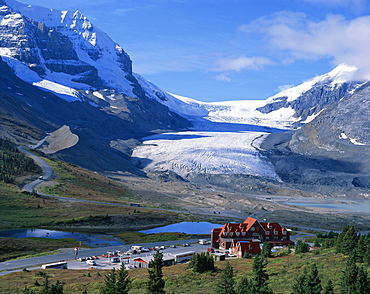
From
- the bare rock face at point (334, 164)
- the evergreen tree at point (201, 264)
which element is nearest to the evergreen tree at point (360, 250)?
the evergreen tree at point (201, 264)

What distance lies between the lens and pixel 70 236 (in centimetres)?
6638

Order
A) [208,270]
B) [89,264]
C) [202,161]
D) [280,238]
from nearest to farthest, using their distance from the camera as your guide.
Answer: [208,270] < [89,264] < [280,238] < [202,161]

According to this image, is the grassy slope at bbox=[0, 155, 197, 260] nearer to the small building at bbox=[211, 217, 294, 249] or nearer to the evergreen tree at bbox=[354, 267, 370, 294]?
the small building at bbox=[211, 217, 294, 249]

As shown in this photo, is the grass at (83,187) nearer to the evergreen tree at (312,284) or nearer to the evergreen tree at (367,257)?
the evergreen tree at (367,257)

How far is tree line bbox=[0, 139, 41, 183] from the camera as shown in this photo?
10194cm

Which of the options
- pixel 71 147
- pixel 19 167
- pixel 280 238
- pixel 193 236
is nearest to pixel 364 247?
pixel 280 238

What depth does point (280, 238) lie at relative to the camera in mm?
63938

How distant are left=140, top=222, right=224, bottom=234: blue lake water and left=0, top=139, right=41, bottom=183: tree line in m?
36.9

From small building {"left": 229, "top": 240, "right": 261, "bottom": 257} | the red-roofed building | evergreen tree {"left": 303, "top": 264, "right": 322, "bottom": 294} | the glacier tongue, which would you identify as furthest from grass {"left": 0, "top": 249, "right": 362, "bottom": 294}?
the glacier tongue

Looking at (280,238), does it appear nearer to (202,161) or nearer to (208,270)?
(208,270)

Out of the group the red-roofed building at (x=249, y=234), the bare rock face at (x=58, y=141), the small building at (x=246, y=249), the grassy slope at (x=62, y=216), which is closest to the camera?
the small building at (x=246, y=249)

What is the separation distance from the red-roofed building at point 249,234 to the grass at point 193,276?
16865mm

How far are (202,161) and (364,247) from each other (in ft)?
491

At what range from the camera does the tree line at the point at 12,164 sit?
102 meters
